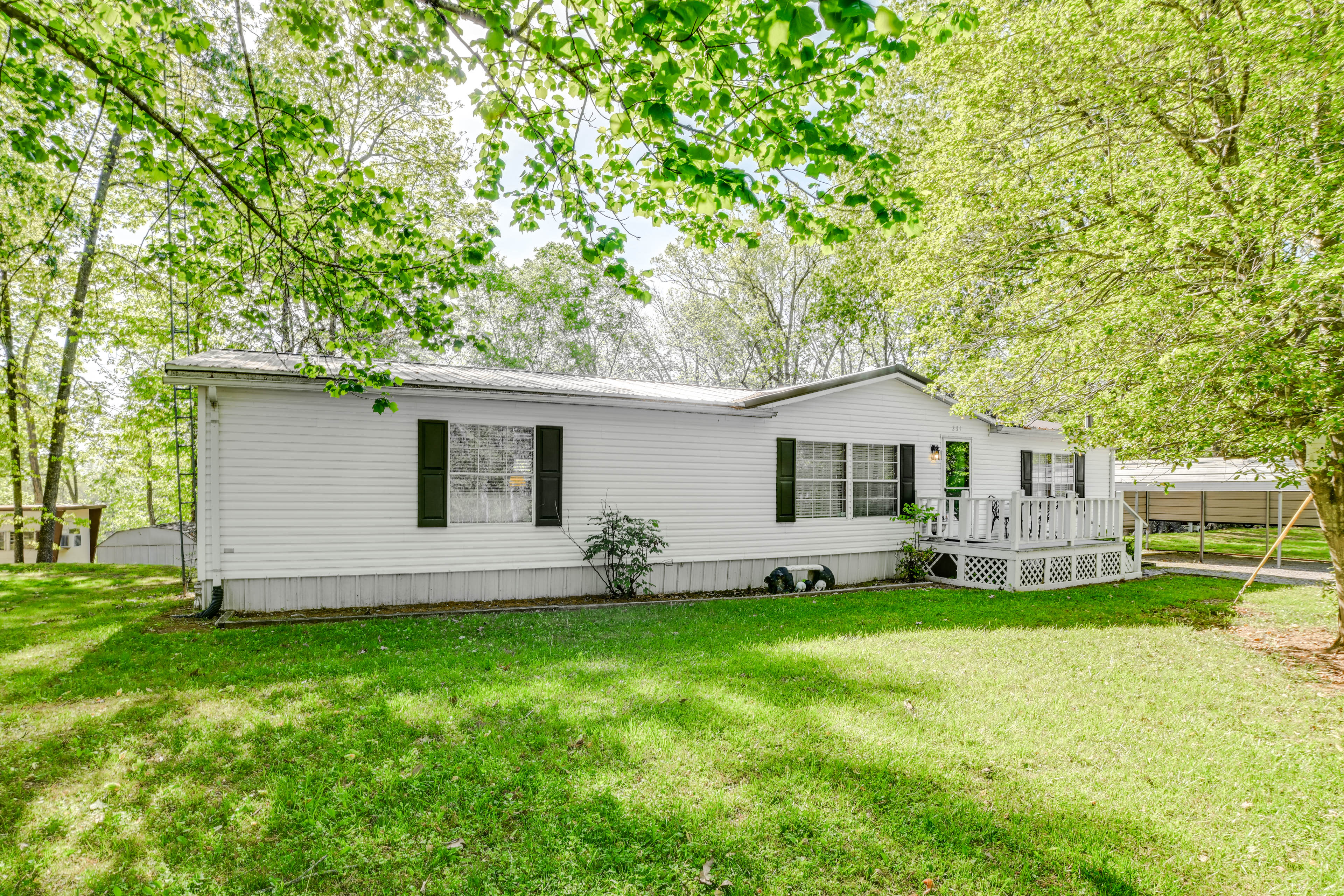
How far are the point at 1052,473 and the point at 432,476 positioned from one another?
44.7 ft

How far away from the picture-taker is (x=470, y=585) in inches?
341

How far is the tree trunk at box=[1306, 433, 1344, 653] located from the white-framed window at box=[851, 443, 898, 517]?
5762 millimetres

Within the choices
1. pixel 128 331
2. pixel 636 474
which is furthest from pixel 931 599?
pixel 128 331

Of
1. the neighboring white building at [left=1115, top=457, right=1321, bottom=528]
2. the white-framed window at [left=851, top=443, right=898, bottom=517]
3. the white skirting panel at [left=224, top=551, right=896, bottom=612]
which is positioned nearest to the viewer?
the white skirting panel at [left=224, top=551, right=896, bottom=612]

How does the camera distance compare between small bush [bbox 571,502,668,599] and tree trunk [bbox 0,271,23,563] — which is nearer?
small bush [bbox 571,502,668,599]

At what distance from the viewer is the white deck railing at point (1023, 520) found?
10.9 metres

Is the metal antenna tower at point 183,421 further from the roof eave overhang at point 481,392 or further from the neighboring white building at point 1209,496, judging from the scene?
the neighboring white building at point 1209,496

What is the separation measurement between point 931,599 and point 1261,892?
6875 millimetres

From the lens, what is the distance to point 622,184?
5309 mm

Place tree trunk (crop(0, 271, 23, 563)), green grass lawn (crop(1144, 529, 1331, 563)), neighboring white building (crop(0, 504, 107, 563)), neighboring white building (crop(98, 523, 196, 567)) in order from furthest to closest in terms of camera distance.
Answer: neighboring white building (crop(98, 523, 196, 567))
green grass lawn (crop(1144, 529, 1331, 563))
neighboring white building (crop(0, 504, 107, 563))
tree trunk (crop(0, 271, 23, 563))

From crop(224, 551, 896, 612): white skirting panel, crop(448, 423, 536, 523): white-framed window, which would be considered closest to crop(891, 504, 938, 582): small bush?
crop(224, 551, 896, 612): white skirting panel

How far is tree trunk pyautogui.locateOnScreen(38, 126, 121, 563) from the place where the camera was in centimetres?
1349

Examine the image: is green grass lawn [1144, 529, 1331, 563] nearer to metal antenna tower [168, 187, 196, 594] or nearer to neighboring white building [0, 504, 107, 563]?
metal antenna tower [168, 187, 196, 594]

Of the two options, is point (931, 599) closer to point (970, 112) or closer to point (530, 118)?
point (970, 112)
